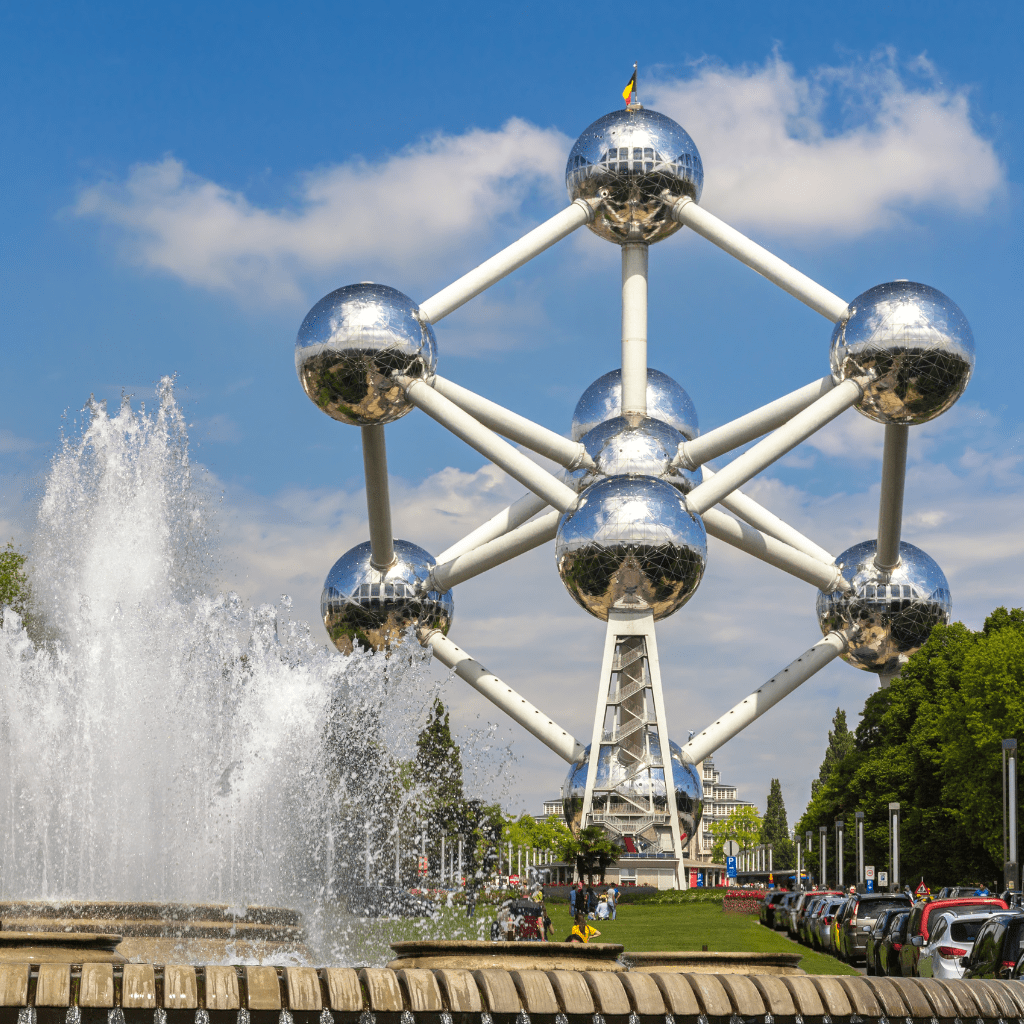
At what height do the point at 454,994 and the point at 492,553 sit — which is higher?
the point at 492,553

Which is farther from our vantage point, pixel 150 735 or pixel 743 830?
pixel 743 830

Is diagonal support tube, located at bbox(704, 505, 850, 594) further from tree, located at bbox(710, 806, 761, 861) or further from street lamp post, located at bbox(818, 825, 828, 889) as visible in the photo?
tree, located at bbox(710, 806, 761, 861)

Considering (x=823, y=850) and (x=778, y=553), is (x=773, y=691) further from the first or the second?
(x=823, y=850)

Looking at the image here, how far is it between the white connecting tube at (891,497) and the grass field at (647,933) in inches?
319

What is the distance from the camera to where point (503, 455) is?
3048 cm

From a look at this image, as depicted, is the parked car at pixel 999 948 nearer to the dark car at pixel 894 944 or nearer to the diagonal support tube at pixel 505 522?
the dark car at pixel 894 944

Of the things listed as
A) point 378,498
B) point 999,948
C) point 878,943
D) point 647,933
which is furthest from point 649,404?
point 999,948

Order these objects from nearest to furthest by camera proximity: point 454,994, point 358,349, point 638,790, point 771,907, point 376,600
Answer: point 454,994
point 358,349
point 638,790
point 376,600
point 771,907

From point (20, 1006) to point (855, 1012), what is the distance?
8.88 feet

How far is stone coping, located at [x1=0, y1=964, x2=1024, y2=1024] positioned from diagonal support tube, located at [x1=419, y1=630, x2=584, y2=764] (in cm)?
2859

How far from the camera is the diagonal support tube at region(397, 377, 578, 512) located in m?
30.0

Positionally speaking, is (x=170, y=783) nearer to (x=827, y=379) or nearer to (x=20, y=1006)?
(x=20, y=1006)

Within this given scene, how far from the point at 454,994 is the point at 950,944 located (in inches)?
374

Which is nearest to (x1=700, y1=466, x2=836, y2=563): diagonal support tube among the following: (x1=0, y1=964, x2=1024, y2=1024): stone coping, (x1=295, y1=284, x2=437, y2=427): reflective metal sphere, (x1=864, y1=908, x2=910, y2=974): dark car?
(x1=295, y1=284, x2=437, y2=427): reflective metal sphere
